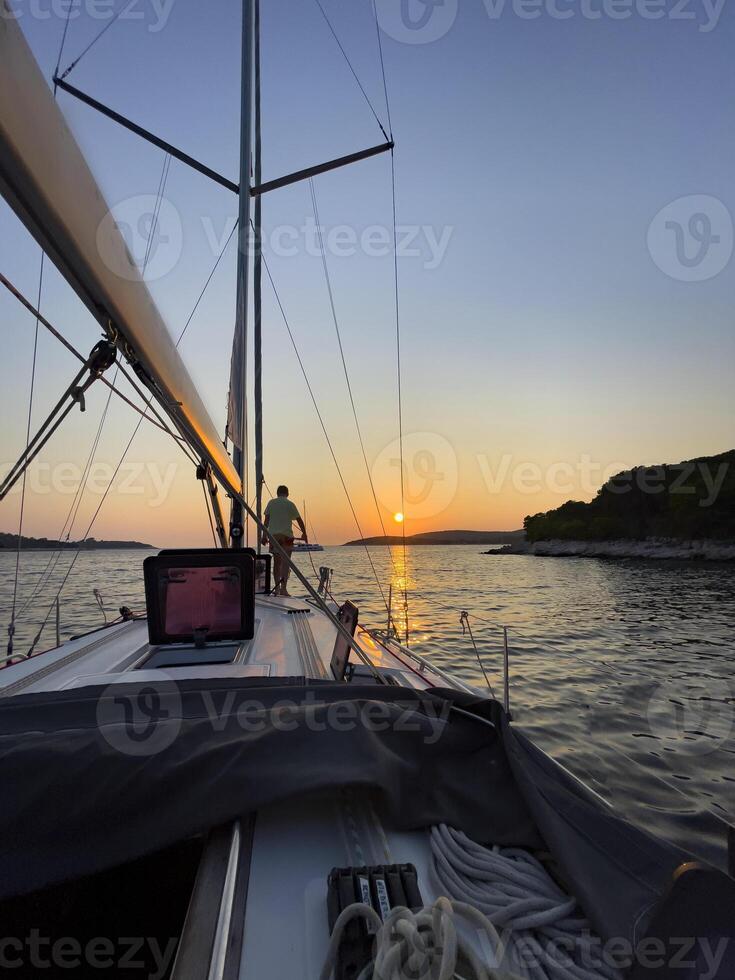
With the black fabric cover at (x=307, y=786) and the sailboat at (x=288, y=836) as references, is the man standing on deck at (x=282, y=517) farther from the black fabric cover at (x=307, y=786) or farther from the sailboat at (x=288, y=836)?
the black fabric cover at (x=307, y=786)

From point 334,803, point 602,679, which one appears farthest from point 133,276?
point 602,679

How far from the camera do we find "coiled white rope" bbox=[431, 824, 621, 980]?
116cm

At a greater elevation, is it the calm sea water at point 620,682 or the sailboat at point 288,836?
the sailboat at point 288,836

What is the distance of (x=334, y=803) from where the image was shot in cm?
178

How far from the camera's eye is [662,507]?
2734 inches

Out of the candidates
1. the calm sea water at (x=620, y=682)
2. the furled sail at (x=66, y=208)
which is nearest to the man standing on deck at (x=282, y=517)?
the calm sea water at (x=620, y=682)

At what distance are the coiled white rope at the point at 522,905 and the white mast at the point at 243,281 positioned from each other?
566 centimetres

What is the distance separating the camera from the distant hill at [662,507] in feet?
191

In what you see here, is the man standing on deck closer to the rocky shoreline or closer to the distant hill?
the distant hill

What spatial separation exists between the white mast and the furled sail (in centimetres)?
380

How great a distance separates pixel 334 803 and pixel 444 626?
33.6 ft

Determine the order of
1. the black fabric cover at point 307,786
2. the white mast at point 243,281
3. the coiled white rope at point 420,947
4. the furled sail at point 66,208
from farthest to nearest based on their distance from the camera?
the white mast at point 243,281, the furled sail at point 66,208, the black fabric cover at point 307,786, the coiled white rope at point 420,947

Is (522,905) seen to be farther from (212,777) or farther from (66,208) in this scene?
(66,208)

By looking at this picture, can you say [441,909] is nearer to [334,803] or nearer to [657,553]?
[334,803]
